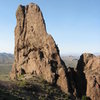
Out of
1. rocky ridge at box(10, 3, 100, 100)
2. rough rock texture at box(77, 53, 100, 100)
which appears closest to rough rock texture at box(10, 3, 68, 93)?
rocky ridge at box(10, 3, 100, 100)

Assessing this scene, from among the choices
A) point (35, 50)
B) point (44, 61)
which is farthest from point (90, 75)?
point (35, 50)

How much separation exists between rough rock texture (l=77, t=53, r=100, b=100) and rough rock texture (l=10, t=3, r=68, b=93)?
8.20 metres

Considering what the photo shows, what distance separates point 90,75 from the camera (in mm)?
82562

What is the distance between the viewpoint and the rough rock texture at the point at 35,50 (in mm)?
80856

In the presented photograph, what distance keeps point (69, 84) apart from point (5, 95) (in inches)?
1161

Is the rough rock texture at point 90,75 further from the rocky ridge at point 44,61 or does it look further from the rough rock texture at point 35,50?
the rough rock texture at point 35,50

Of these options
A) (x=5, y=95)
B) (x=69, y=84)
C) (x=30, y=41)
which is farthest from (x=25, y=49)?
(x=5, y=95)

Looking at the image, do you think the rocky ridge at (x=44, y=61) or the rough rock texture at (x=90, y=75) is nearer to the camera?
the rough rock texture at (x=90, y=75)

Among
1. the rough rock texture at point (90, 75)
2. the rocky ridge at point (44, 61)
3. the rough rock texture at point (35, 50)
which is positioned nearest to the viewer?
the rough rock texture at point (90, 75)

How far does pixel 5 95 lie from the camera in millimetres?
55062

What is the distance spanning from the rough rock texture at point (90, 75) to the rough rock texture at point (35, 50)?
26.9ft

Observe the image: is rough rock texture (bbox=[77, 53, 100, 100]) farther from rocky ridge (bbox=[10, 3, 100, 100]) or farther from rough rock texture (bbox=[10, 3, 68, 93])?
rough rock texture (bbox=[10, 3, 68, 93])

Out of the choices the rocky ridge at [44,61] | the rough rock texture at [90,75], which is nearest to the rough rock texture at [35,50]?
the rocky ridge at [44,61]

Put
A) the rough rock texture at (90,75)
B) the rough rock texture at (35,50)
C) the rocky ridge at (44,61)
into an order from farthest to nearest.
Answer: the rough rock texture at (35,50), the rocky ridge at (44,61), the rough rock texture at (90,75)
